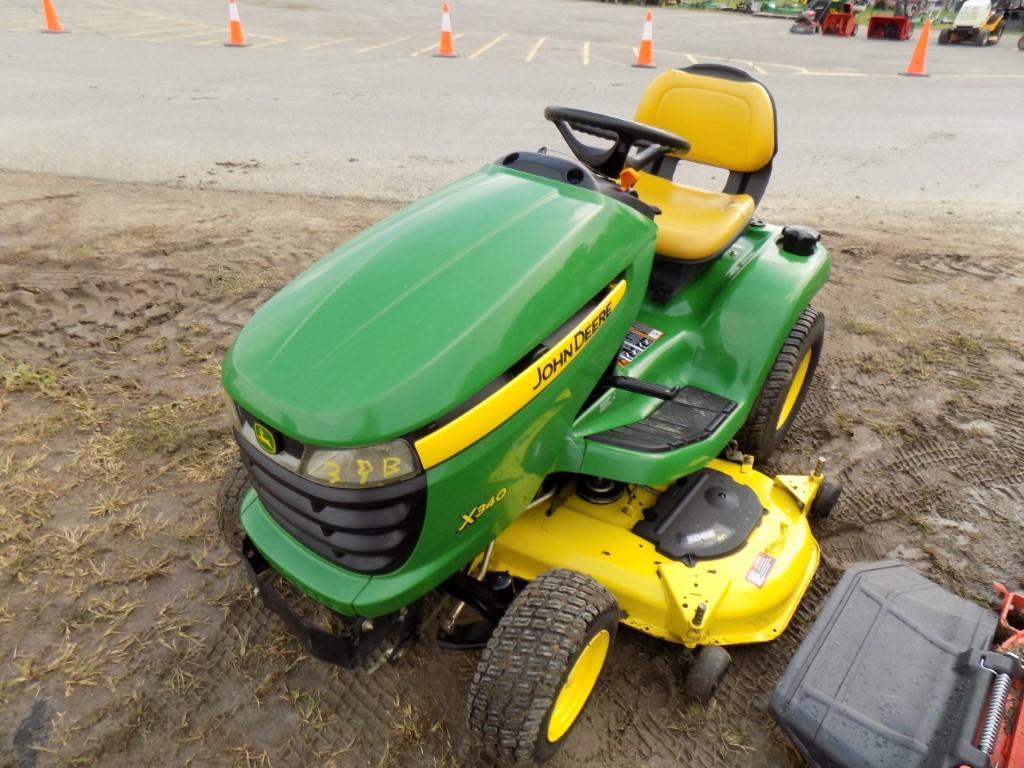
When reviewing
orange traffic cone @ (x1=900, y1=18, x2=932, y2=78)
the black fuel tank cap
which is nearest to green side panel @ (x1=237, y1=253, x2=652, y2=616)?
the black fuel tank cap

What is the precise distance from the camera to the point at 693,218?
2590 millimetres

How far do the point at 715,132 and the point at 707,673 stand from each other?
191cm

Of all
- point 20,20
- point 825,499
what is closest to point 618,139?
point 825,499

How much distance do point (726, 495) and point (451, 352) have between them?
1.11m

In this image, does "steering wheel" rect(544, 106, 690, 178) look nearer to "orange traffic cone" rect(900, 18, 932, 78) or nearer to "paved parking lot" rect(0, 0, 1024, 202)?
"paved parking lot" rect(0, 0, 1024, 202)

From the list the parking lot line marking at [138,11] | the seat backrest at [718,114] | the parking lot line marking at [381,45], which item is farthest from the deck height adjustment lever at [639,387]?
the parking lot line marking at [138,11]

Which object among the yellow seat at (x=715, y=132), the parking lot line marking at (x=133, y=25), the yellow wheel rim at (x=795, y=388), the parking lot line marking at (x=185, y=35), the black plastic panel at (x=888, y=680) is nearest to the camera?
the black plastic panel at (x=888, y=680)

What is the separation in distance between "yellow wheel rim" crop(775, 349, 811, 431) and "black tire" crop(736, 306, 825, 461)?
62mm

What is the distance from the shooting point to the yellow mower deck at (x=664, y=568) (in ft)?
6.22

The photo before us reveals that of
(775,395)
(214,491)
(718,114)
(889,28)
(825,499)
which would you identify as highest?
(889,28)

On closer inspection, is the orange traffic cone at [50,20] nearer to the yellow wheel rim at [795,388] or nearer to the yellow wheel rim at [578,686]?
the yellow wheel rim at [795,388]

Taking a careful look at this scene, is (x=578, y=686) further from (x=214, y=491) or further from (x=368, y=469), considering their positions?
(x=214, y=491)

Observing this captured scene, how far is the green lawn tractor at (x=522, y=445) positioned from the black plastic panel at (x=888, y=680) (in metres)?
0.16

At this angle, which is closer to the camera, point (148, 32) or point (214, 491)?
point (214, 491)
